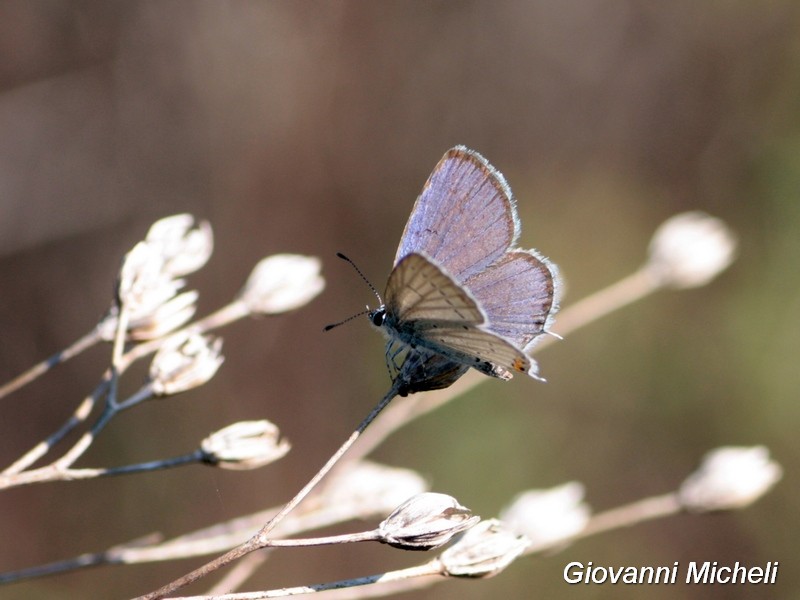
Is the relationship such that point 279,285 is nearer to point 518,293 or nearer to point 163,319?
point 163,319

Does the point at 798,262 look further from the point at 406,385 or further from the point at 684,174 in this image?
the point at 406,385

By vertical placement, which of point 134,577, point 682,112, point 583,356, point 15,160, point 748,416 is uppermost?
point 682,112

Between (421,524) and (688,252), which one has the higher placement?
(688,252)

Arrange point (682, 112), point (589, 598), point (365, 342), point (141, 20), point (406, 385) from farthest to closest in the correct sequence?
point (682, 112) → point (365, 342) → point (141, 20) → point (589, 598) → point (406, 385)

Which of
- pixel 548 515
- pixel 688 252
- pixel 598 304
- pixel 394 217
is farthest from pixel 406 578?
pixel 394 217

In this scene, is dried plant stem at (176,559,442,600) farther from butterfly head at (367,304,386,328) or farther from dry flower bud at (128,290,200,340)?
dry flower bud at (128,290,200,340)

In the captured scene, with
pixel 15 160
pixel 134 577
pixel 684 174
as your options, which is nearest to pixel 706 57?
pixel 684 174
